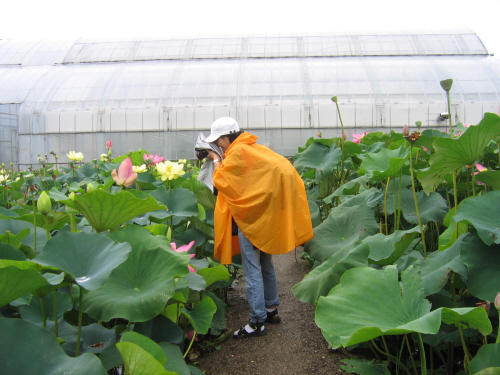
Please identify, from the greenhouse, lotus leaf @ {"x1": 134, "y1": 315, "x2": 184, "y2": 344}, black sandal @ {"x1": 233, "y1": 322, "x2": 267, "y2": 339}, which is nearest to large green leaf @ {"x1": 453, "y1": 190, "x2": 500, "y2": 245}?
lotus leaf @ {"x1": 134, "y1": 315, "x2": 184, "y2": 344}

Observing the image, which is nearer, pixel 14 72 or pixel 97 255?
pixel 97 255

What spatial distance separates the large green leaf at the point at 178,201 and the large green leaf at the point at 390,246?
34.0 inches

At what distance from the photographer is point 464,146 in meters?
1.33

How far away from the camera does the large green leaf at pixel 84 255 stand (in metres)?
0.98

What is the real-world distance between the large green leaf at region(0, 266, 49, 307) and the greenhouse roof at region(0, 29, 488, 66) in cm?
1147

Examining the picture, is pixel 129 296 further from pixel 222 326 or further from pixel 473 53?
pixel 473 53

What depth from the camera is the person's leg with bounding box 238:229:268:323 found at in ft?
7.13

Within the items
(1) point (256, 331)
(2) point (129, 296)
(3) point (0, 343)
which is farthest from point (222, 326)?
(3) point (0, 343)

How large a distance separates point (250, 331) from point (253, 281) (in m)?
0.26

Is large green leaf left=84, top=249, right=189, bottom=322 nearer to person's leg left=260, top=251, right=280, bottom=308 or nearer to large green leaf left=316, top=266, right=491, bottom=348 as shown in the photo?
large green leaf left=316, top=266, right=491, bottom=348

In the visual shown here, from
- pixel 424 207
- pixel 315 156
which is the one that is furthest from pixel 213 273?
pixel 315 156

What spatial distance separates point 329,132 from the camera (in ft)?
30.9

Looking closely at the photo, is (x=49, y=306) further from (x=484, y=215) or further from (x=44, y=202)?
(x=484, y=215)

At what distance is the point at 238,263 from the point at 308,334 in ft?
2.12
